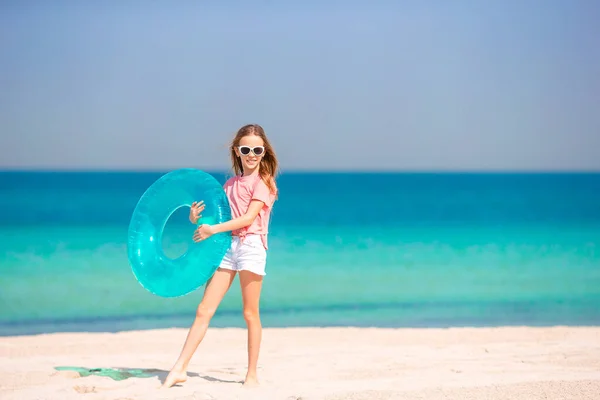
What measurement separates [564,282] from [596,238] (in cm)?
820

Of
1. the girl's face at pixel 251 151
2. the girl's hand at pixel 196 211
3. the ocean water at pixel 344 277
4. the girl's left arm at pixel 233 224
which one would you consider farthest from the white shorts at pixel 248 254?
the ocean water at pixel 344 277

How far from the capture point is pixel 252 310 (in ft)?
13.5

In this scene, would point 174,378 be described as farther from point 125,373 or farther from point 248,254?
point 248,254

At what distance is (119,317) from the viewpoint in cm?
767

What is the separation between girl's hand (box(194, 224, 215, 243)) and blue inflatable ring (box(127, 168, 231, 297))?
5 cm

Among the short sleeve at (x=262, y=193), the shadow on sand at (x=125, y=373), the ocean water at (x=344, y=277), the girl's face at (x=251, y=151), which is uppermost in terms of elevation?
the ocean water at (x=344, y=277)

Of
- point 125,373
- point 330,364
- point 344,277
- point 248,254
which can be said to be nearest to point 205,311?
point 248,254

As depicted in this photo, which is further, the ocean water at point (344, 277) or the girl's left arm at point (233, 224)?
the ocean water at point (344, 277)


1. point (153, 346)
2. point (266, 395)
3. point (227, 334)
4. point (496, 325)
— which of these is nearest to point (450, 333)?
point (496, 325)

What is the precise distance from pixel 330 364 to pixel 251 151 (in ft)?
5.21

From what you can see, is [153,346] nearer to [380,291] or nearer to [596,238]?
[380,291]

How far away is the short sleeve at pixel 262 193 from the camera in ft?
13.1

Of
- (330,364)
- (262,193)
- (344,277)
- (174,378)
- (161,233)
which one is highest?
(344,277)

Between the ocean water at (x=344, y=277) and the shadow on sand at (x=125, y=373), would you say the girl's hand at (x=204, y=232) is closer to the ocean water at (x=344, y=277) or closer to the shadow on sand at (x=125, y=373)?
the shadow on sand at (x=125, y=373)
